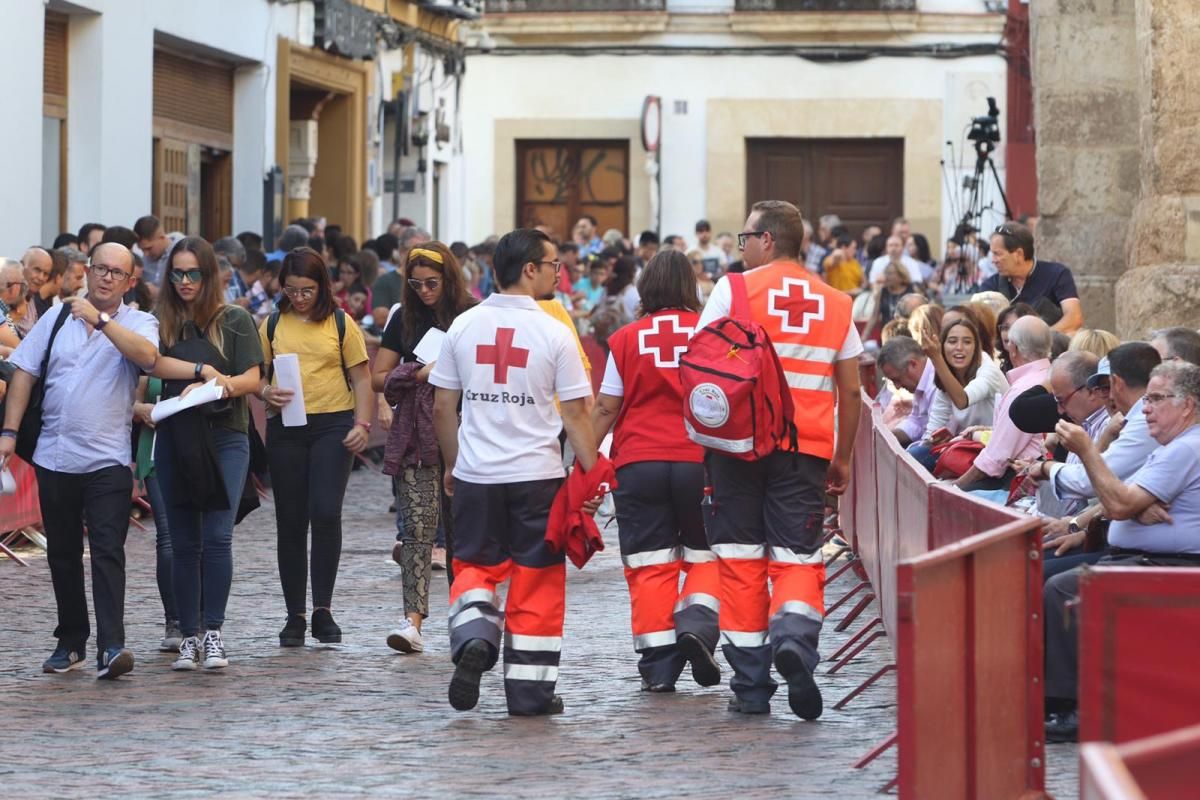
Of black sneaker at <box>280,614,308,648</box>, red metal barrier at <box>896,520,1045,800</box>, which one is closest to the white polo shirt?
black sneaker at <box>280,614,308,648</box>

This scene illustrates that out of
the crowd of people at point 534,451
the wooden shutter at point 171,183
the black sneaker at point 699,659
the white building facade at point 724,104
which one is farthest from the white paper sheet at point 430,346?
the white building facade at point 724,104

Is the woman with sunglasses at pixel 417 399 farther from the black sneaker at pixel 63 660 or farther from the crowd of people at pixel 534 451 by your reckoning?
the black sneaker at pixel 63 660

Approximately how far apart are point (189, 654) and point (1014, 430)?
143 inches

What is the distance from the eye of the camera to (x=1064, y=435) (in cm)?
786

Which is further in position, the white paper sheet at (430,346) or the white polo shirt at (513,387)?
the white paper sheet at (430,346)

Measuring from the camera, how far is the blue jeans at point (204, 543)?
9.60 metres

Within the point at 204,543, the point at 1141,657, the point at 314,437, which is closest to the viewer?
the point at 1141,657

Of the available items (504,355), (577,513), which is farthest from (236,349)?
(577,513)

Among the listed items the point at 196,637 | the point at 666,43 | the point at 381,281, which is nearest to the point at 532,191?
the point at 666,43

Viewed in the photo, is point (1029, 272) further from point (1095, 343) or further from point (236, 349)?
point (236, 349)

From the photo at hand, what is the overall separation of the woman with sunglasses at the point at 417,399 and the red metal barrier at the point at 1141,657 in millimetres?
4672

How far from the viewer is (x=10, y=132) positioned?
57.3ft

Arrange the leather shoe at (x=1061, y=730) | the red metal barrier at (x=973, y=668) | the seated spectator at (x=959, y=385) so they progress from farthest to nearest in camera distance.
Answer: the seated spectator at (x=959, y=385) → the leather shoe at (x=1061, y=730) → the red metal barrier at (x=973, y=668)

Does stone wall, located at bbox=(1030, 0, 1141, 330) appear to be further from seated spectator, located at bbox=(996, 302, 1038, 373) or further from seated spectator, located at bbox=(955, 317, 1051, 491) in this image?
seated spectator, located at bbox=(955, 317, 1051, 491)
